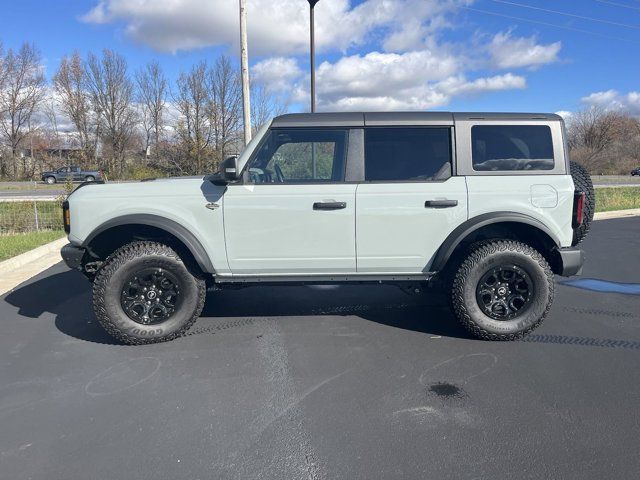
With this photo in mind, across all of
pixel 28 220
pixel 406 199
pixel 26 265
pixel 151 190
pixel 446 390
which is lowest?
pixel 446 390

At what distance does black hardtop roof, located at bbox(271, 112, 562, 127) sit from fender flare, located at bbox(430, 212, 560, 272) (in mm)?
872

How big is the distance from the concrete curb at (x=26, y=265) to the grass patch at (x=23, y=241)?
0.66ft

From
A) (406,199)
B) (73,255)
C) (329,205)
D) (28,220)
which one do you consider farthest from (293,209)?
(28,220)

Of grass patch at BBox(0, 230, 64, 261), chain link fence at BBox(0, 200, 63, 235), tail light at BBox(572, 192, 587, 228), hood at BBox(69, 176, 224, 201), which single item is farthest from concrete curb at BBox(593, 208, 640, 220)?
chain link fence at BBox(0, 200, 63, 235)

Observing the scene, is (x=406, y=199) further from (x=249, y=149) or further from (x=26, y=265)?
(x=26, y=265)

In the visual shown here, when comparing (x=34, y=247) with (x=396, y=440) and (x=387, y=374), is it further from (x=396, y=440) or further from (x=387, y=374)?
(x=396, y=440)

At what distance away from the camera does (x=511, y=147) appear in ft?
13.5

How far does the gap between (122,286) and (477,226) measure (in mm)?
3040

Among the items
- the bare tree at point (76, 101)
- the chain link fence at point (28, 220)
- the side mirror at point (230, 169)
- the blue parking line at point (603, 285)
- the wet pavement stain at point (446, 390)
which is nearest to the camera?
the wet pavement stain at point (446, 390)

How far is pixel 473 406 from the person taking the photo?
3.00 m

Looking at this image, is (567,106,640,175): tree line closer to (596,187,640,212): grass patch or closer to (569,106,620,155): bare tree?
(569,106,620,155): bare tree

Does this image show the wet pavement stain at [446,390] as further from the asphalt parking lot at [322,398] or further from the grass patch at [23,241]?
the grass patch at [23,241]

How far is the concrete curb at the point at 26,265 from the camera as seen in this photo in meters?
6.15

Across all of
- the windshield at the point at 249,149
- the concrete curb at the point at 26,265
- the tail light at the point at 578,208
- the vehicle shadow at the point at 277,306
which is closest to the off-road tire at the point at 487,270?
the vehicle shadow at the point at 277,306
